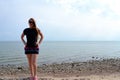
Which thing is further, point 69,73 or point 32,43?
point 69,73

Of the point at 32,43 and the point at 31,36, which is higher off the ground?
the point at 31,36

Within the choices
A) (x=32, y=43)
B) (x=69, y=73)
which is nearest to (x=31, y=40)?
(x=32, y=43)

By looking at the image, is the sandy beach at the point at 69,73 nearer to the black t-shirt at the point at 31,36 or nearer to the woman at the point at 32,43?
the woman at the point at 32,43

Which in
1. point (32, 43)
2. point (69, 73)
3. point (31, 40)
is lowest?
point (69, 73)

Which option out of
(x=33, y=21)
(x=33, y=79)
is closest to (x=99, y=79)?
(x=33, y=79)

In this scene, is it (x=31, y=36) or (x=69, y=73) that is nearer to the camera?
(x=31, y=36)

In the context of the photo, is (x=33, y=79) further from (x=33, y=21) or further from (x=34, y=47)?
(x=33, y=21)

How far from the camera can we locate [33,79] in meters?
12.2

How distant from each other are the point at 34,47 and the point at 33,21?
1.04 metres

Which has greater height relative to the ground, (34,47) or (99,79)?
(34,47)

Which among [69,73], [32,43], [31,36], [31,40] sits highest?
[31,36]

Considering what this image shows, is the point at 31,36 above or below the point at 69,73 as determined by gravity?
above

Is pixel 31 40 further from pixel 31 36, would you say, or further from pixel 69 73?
pixel 69 73

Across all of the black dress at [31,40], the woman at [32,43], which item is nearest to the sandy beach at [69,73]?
the woman at [32,43]
